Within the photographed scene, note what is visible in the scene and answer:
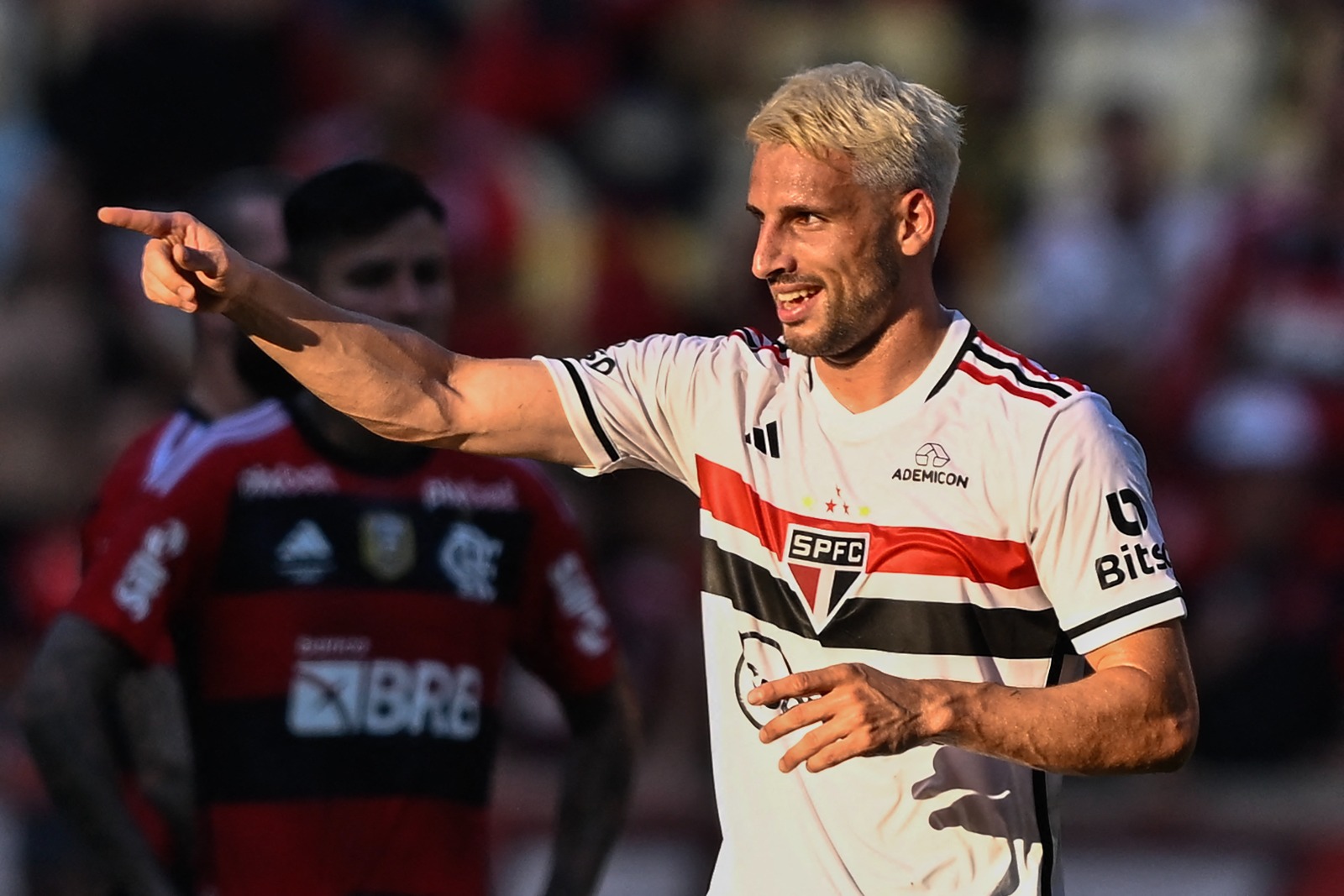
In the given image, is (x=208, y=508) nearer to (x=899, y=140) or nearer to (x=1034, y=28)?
(x=899, y=140)

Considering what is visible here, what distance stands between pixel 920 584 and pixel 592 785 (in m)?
1.69

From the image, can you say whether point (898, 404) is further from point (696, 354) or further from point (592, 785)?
point (592, 785)

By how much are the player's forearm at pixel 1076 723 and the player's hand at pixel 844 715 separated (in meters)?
0.08

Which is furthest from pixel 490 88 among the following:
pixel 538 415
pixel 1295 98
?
pixel 538 415

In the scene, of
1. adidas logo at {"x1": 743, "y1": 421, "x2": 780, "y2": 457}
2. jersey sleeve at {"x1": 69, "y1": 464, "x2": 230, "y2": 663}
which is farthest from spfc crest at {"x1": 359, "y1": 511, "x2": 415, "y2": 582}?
adidas logo at {"x1": 743, "y1": 421, "x2": 780, "y2": 457}

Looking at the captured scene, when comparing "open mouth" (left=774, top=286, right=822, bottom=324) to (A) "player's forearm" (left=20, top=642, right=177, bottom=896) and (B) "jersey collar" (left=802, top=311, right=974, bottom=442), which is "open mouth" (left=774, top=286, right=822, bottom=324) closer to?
(B) "jersey collar" (left=802, top=311, right=974, bottom=442)

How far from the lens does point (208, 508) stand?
5188 millimetres

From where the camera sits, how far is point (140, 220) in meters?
4.06

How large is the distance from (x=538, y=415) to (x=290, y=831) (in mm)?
1258

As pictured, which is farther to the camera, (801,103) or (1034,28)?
(1034,28)

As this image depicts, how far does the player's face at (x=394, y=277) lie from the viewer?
5383mm

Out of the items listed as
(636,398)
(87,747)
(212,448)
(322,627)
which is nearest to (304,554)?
(322,627)

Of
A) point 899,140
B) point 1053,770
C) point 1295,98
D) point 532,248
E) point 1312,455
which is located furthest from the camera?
point 1295,98

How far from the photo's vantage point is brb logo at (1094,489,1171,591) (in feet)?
13.6
